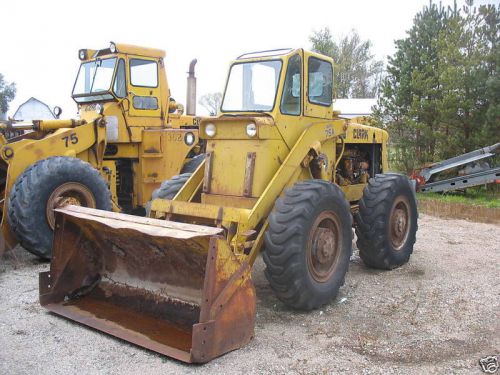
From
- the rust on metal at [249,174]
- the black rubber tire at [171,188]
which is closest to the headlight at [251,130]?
the rust on metal at [249,174]

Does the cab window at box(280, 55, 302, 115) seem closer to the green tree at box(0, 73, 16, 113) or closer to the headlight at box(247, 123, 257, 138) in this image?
the headlight at box(247, 123, 257, 138)

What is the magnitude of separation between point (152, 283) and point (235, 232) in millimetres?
904

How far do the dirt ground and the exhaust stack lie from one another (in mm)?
4899

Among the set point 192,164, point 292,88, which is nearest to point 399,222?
point 292,88

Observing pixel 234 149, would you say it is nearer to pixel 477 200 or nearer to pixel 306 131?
pixel 306 131

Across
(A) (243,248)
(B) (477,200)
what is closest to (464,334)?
(A) (243,248)

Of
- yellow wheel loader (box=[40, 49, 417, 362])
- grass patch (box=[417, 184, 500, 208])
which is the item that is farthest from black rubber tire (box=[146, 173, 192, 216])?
grass patch (box=[417, 184, 500, 208])

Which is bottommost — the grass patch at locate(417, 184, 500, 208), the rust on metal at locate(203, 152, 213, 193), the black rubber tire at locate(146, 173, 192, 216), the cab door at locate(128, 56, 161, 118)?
the grass patch at locate(417, 184, 500, 208)

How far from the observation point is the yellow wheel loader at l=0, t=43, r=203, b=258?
688 cm

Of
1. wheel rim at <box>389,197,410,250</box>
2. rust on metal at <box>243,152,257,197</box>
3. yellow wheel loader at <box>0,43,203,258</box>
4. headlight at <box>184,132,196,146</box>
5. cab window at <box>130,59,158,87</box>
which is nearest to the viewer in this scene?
rust on metal at <box>243,152,257,197</box>

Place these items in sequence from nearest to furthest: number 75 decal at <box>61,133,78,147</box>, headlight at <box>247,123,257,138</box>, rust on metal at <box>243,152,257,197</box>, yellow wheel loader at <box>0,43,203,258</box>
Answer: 1. headlight at <box>247,123,257,138</box>
2. rust on metal at <box>243,152,257,197</box>
3. yellow wheel loader at <box>0,43,203,258</box>
4. number 75 decal at <box>61,133,78,147</box>

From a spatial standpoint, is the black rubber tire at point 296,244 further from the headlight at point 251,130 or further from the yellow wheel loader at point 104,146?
the yellow wheel loader at point 104,146

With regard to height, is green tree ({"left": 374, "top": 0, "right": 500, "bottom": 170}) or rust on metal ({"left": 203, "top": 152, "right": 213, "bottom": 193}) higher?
green tree ({"left": 374, "top": 0, "right": 500, "bottom": 170})

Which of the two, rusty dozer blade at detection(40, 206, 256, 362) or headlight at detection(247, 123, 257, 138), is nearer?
rusty dozer blade at detection(40, 206, 256, 362)
